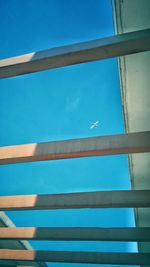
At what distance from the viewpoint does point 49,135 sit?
8188 millimetres

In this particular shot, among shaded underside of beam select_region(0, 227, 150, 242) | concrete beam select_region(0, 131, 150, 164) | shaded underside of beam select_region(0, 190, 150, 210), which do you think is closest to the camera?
concrete beam select_region(0, 131, 150, 164)

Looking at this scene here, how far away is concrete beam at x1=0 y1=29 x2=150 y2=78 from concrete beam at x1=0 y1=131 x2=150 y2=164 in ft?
5.93

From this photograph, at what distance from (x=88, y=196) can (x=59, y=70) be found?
11.9ft

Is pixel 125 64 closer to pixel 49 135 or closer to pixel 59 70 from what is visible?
pixel 59 70

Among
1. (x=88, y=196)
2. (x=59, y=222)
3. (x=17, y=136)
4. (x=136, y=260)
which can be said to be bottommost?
(x=136, y=260)

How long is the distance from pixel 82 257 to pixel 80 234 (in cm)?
189

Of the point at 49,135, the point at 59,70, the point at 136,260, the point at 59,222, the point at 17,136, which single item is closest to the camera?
the point at 59,70

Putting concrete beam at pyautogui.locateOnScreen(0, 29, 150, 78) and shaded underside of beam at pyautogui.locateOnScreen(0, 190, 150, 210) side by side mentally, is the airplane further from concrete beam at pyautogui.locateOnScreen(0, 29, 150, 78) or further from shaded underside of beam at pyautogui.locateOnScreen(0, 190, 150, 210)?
concrete beam at pyautogui.locateOnScreen(0, 29, 150, 78)

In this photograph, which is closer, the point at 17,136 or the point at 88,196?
the point at 88,196

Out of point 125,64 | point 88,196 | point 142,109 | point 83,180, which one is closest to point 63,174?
point 83,180

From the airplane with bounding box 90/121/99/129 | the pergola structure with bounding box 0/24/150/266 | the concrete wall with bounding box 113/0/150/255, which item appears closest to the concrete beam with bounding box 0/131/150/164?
the pergola structure with bounding box 0/24/150/266

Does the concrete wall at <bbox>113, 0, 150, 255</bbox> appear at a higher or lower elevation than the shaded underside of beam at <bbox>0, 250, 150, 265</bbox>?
higher

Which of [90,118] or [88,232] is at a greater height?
[90,118]

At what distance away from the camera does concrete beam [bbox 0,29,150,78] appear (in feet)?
13.7
